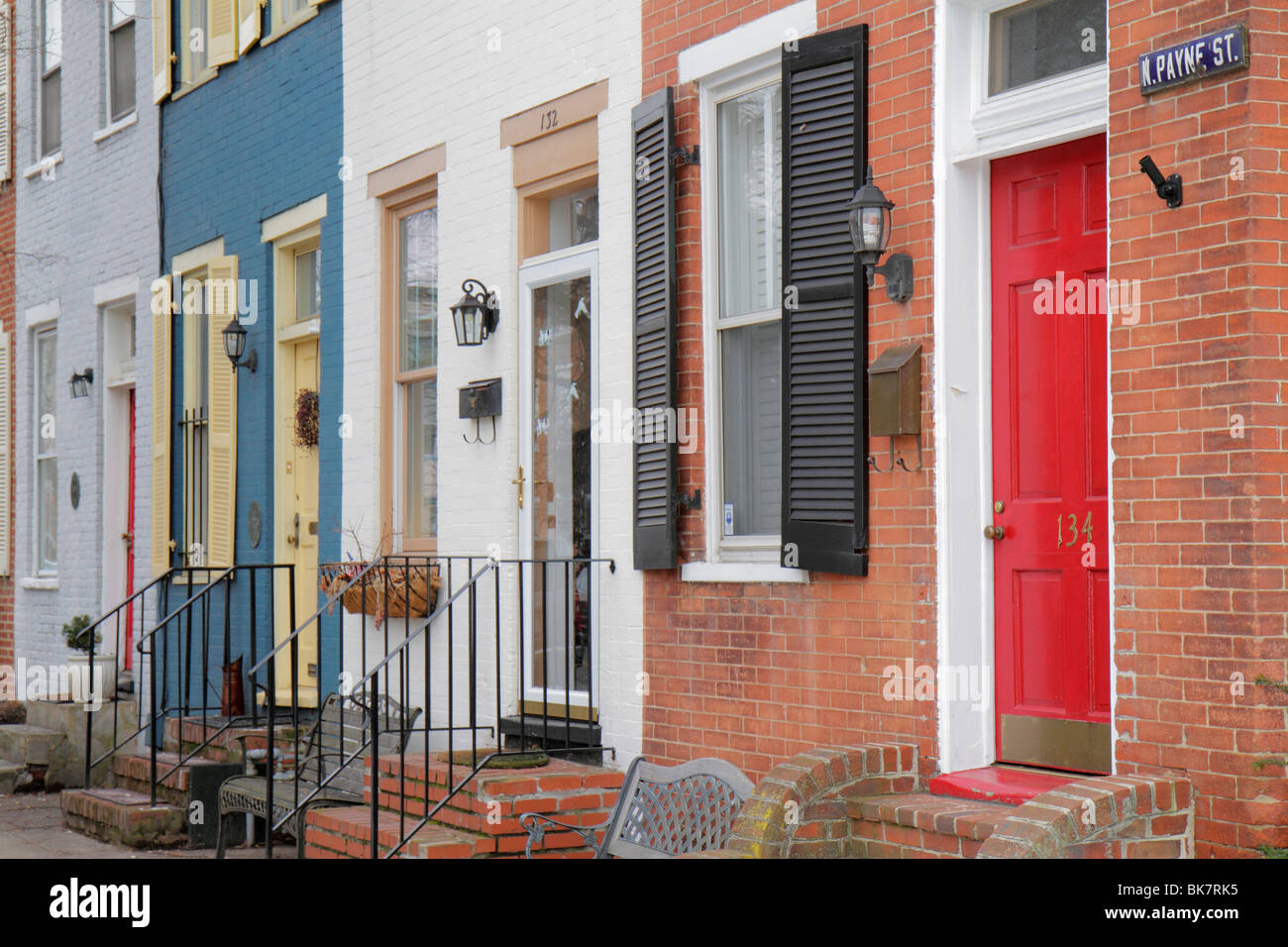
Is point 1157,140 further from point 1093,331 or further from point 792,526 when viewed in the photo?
point 792,526

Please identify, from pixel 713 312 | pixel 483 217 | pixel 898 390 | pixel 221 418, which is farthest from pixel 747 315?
pixel 221 418

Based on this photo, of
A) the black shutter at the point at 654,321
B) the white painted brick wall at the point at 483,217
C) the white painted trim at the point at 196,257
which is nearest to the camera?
the black shutter at the point at 654,321

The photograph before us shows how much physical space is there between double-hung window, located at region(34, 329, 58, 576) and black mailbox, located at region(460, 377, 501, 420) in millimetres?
6938

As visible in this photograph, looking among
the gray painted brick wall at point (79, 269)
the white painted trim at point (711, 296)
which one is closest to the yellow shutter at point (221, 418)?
the gray painted brick wall at point (79, 269)

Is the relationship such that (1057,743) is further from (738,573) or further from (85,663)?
(85,663)

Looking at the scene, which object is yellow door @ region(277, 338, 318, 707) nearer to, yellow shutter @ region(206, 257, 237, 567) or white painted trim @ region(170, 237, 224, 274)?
yellow shutter @ region(206, 257, 237, 567)

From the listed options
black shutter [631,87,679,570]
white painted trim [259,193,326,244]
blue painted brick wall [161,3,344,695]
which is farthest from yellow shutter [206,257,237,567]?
black shutter [631,87,679,570]

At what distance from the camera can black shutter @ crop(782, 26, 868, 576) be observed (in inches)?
235

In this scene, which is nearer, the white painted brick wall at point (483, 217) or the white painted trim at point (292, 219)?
the white painted brick wall at point (483, 217)

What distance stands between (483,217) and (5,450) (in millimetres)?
8288

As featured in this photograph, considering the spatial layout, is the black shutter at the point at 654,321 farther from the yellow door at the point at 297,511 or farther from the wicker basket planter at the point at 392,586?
the yellow door at the point at 297,511

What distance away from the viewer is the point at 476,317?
8.30 meters

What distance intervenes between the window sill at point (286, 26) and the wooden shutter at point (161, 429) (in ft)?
7.31

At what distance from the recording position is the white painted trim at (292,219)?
32.6 feet
